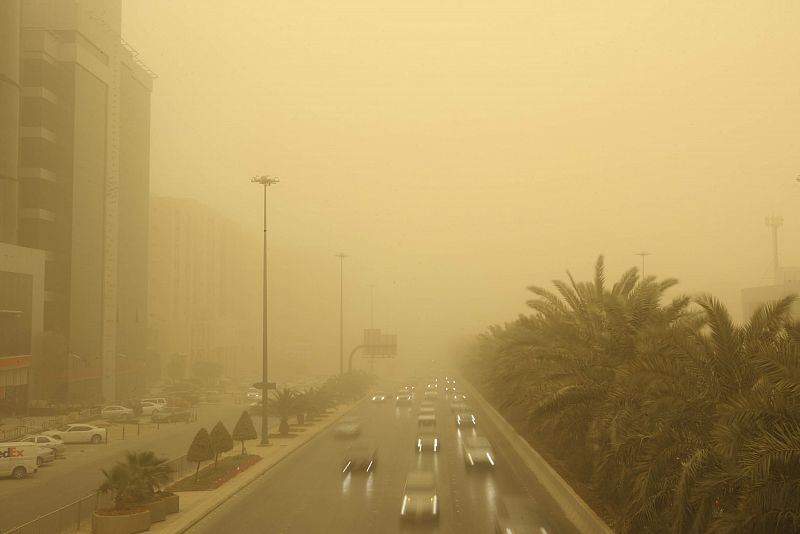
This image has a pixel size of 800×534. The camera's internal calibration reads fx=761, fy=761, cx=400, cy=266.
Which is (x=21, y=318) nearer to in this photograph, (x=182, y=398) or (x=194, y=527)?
(x=182, y=398)

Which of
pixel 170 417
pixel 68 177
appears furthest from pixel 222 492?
pixel 68 177

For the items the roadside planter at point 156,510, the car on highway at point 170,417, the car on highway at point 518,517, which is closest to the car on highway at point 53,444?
→ the car on highway at point 170,417

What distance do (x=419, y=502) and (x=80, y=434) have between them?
29.1 meters

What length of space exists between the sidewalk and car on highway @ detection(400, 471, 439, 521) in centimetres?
619

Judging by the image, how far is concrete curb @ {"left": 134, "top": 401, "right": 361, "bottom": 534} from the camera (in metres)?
21.8

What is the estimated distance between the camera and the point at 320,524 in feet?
68.5

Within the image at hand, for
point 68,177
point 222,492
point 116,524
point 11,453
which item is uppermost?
point 68,177

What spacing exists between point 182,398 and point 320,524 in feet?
189

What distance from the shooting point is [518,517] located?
21.4 meters

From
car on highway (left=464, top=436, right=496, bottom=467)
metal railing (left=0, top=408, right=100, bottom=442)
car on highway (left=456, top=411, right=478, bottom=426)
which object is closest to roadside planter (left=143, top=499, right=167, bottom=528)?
car on highway (left=464, top=436, right=496, bottom=467)

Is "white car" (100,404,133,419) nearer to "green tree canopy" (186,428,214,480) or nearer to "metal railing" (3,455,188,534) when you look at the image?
"green tree canopy" (186,428,214,480)

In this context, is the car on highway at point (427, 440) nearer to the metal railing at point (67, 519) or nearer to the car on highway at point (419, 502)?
the car on highway at point (419, 502)

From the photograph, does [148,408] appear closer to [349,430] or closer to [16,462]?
[349,430]

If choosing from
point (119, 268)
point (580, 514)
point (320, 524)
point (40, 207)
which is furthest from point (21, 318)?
point (580, 514)
